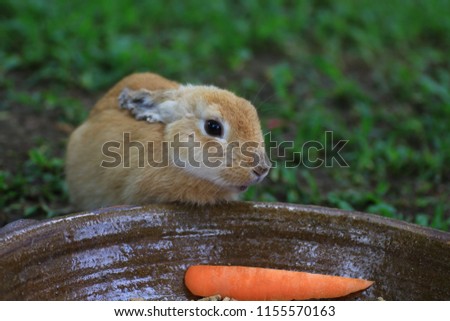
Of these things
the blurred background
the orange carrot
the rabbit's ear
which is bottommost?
the orange carrot

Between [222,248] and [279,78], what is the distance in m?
3.74

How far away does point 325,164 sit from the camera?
6047 mm

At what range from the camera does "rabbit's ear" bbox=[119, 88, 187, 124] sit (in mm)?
Result: 4230

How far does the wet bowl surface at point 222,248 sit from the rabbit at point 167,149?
213 mm

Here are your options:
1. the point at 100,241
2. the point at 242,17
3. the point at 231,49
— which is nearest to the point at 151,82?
the point at 100,241

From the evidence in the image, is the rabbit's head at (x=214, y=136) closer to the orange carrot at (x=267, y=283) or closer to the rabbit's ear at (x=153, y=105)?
the rabbit's ear at (x=153, y=105)

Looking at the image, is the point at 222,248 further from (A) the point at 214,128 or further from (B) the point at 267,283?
(A) the point at 214,128

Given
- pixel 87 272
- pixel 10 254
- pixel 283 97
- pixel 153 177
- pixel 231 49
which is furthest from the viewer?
pixel 231 49

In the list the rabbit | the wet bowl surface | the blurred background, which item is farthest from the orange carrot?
the blurred background

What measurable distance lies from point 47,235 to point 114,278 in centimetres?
43

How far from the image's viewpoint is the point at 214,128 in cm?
402

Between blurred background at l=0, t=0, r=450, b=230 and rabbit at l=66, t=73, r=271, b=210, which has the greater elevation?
blurred background at l=0, t=0, r=450, b=230

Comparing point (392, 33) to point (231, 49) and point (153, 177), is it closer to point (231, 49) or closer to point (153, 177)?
point (231, 49)

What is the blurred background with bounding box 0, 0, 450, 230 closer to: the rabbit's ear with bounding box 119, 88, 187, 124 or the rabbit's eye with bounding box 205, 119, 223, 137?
the rabbit's ear with bounding box 119, 88, 187, 124
